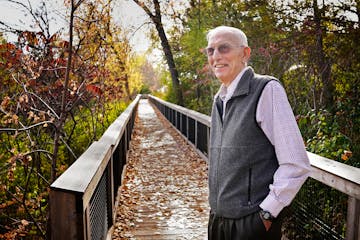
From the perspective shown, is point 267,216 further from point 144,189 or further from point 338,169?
point 144,189

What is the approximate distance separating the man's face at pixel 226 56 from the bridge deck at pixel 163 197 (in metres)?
2.38

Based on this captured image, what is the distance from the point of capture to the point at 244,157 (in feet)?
5.40

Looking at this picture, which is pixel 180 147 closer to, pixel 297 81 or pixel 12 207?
pixel 297 81

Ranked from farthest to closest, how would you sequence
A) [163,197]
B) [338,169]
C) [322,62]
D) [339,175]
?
1. [322,62]
2. [163,197]
3. [338,169]
4. [339,175]

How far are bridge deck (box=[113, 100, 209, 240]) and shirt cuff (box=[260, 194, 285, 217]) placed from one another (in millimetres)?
2298

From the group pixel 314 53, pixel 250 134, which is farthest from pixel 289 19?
pixel 250 134

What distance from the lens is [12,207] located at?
6914mm

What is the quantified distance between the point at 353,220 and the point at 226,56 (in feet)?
3.80

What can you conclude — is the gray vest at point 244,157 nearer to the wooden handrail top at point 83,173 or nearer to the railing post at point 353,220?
the railing post at point 353,220

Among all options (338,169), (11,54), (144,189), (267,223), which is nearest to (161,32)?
(11,54)

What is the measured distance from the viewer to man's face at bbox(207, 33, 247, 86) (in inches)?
70.5

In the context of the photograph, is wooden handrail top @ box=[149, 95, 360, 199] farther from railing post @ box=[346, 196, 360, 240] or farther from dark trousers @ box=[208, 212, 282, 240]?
dark trousers @ box=[208, 212, 282, 240]

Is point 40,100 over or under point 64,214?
over

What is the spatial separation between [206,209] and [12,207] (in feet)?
14.8
